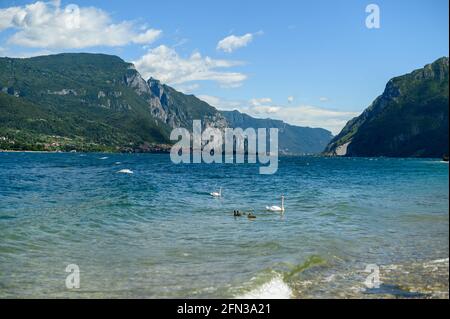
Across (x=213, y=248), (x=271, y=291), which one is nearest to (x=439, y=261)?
(x=271, y=291)

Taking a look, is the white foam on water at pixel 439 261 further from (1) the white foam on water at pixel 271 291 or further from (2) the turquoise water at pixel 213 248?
(1) the white foam on water at pixel 271 291

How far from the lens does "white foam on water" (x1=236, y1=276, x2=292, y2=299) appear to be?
1645 centimetres

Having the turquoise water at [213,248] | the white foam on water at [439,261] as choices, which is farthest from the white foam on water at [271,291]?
the white foam on water at [439,261]

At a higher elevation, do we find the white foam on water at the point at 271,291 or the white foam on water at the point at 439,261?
the white foam on water at the point at 439,261

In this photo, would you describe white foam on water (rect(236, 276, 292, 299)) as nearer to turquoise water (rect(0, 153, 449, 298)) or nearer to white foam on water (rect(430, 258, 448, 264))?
turquoise water (rect(0, 153, 449, 298))

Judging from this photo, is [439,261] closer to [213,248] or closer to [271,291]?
[271,291]

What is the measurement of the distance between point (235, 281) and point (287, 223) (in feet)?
56.4

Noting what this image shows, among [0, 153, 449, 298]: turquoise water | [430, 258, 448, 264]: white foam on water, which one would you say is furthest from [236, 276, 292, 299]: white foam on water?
[430, 258, 448, 264]: white foam on water

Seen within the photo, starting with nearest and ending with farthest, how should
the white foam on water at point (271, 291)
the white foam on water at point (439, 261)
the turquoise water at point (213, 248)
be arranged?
the white foam on water at point (271, 291), the turquoise water at point (213, 248), the white foam on water at point (439, 261)

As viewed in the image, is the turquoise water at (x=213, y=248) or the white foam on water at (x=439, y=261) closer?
the turquoise water at (x=213, y=248)

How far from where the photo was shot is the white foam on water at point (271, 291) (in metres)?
16.5
